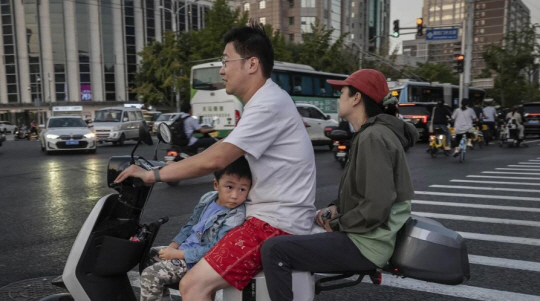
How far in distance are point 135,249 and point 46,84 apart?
2347 inches

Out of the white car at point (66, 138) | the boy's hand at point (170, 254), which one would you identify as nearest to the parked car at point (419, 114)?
the white car at point (66, 138)

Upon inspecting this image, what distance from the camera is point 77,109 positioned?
54156mm

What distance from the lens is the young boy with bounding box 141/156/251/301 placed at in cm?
225

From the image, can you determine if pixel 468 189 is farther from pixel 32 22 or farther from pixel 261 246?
pixel 32 22

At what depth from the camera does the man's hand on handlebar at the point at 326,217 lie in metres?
2.36

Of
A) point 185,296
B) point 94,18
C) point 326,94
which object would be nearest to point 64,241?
point 185,296

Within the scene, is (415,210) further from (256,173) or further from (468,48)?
(468,48)

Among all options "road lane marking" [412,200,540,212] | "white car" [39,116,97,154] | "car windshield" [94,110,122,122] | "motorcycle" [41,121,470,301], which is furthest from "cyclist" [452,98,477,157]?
"car windshield" [94,110,122,122]

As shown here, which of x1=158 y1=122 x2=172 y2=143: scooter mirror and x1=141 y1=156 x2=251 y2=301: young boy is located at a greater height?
x1=158 y1=122 x2=172 y2=143: scooter mirror

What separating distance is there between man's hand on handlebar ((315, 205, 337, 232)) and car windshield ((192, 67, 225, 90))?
55.5 ft

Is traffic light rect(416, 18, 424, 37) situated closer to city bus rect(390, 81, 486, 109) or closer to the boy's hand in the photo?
city bus rect(390, 81, 486, 109)

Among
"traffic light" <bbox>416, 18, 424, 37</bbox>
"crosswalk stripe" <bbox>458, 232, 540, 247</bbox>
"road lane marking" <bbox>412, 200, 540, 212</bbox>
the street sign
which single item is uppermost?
"traffic light" <bbox>416, 18, 424, 37</bbox>

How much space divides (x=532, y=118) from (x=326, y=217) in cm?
2359

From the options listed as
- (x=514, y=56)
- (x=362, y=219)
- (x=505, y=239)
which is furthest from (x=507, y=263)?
(x=514, y=56)
